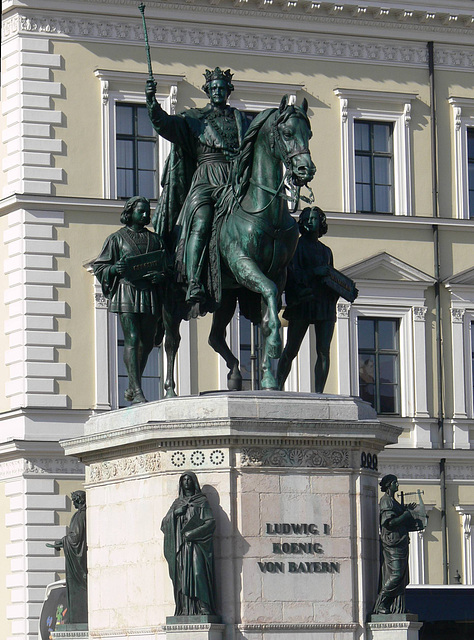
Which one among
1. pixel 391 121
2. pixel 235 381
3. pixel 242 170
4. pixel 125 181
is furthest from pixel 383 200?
pixel 242 170

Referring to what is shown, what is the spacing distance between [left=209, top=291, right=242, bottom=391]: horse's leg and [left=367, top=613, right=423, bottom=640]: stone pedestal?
2770 millimetres

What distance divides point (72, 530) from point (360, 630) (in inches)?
128

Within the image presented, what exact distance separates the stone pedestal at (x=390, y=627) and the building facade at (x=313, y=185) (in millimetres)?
22352

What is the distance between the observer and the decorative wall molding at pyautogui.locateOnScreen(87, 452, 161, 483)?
792 inches

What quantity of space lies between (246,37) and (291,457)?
27209mm

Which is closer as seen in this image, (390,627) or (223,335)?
(390,627)

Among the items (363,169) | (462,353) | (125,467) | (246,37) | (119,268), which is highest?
(246,37)

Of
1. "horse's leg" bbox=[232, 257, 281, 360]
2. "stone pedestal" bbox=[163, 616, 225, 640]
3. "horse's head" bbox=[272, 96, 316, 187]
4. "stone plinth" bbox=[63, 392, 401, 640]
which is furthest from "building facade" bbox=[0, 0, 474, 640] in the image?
"stone pedestal" bbox=[163, 616, 225, 640]

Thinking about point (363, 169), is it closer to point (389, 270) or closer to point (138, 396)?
point (389, 270)

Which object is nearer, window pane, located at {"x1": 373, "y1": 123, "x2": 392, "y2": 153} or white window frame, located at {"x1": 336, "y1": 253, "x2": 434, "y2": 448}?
white window frame, located at {"x1": 336, "y1": 253, "x2": 434, "y2": 448}

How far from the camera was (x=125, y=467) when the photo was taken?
20.6m

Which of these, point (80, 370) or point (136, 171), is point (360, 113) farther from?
point (80, 370)

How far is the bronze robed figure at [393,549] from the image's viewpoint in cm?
2031

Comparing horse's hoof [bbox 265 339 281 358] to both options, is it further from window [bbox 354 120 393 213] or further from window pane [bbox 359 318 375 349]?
window [bbox 354 120 393 213]
